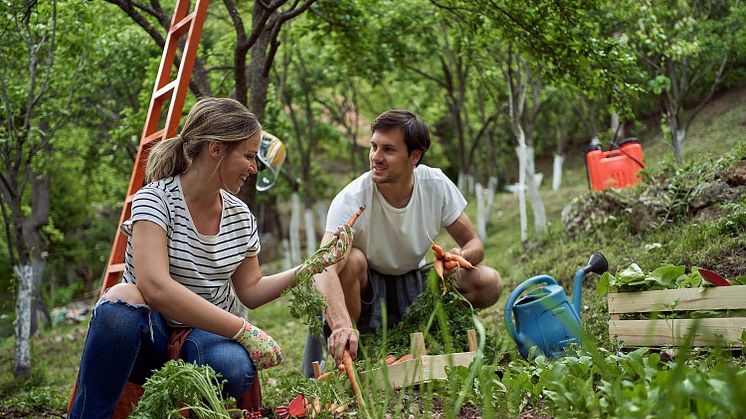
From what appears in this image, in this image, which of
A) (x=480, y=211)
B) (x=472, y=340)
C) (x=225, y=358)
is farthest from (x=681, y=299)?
(x=480, y=211)

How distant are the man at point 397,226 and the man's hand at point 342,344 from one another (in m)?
0.54

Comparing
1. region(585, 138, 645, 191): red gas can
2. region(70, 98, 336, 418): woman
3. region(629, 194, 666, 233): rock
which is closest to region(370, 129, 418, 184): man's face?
region(70, 98, 336, 418): woman

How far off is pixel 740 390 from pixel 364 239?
259 cm

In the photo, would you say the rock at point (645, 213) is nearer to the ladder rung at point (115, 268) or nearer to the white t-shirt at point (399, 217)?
the white t-shirt at point (399, 217)

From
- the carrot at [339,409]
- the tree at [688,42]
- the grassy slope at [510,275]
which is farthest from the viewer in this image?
the tree at [688,42]

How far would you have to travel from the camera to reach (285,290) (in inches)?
107

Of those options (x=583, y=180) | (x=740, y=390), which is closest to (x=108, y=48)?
(x=740, y=390)

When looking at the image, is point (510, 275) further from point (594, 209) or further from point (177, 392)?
point (177, 392)

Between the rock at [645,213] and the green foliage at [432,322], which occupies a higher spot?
the rock at [645,213]

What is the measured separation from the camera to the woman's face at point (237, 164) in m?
2.59

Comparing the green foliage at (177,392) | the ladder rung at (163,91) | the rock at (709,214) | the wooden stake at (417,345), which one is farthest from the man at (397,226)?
the rock at (709,214)

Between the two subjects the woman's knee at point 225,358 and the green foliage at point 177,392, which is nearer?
the green foliage at point 177,392

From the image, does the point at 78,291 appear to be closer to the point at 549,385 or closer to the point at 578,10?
the point at 578,10

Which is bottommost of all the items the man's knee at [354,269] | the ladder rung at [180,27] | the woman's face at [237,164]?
the man's knee at [354,269]
